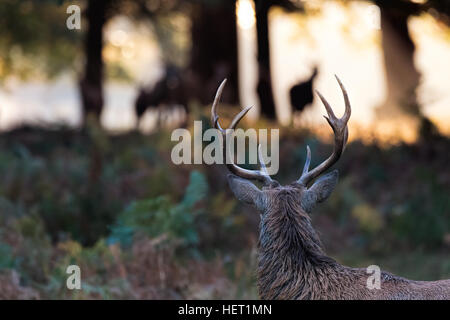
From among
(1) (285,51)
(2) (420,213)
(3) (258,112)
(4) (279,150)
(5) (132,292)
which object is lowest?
(5) (132,292)

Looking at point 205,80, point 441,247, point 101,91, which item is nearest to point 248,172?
point 441,247

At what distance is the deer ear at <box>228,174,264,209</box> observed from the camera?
18.4ft

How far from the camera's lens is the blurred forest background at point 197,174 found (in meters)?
8.29

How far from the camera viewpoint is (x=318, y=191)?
5.66 meters

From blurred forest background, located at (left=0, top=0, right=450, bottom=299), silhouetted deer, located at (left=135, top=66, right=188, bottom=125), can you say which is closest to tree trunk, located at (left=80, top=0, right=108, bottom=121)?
blurred forest background, located at (left=0, top=0, right=450, bottom=299)

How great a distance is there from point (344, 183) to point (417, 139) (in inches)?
105

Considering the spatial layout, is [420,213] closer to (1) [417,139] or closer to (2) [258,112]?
(1) [417,139]

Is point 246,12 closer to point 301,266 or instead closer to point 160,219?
point 160,219

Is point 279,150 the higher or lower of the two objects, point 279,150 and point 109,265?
the higher

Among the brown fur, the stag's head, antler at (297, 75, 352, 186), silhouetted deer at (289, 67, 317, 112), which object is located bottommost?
the brown fur

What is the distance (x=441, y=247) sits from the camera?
10.7 metres

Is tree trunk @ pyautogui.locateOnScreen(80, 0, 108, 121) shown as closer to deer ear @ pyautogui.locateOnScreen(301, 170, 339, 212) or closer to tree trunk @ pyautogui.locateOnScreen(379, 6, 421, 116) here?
tree trunk @ pyautogui.locateOnScreen(379, 6, 421, 116)

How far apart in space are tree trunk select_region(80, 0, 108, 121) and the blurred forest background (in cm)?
3

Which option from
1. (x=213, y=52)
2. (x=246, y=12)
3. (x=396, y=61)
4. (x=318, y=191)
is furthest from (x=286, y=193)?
(x=396, y=61)
